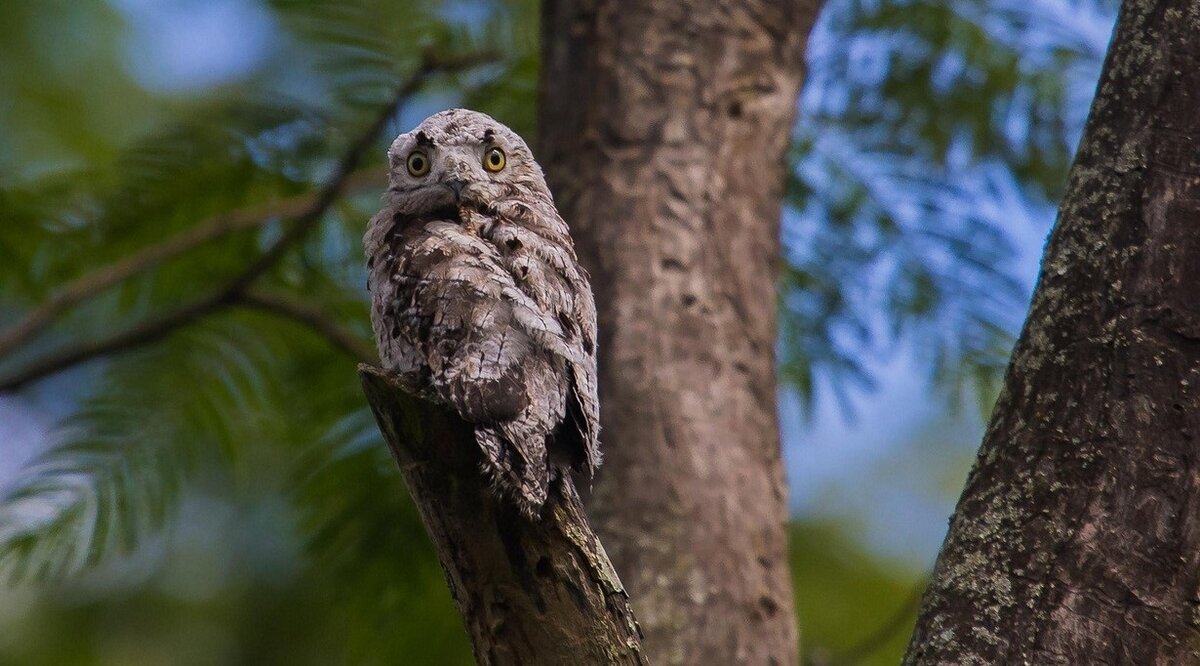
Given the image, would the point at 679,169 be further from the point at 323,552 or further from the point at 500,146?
the point at 323,552

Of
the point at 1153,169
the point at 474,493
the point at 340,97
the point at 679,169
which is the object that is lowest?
the point at 474,493

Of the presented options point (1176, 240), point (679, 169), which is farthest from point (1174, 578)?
point (679, 169)

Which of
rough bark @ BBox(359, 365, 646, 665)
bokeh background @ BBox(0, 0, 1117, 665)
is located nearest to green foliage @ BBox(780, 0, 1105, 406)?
Result: bokeh background @ BBox(0, 0, 1117, 665)

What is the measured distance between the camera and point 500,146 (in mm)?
3221

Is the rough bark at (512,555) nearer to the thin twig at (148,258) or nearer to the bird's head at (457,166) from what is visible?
the bird's head at (457,166)

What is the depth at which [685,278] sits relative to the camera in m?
4.07

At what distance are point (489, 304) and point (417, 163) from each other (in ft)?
2.79

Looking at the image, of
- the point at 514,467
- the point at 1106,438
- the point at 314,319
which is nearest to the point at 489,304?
the point at 514,467

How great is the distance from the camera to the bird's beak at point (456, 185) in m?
2.99

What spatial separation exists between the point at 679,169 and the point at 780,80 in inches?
22.3

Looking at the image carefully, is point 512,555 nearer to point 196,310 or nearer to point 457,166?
point 457,166

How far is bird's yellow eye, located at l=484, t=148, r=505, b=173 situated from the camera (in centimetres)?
318

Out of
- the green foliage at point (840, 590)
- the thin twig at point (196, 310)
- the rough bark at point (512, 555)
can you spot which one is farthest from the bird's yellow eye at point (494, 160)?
the green foliage at point (840, 590)

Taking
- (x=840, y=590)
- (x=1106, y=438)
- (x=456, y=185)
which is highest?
(x=456, y=185)
